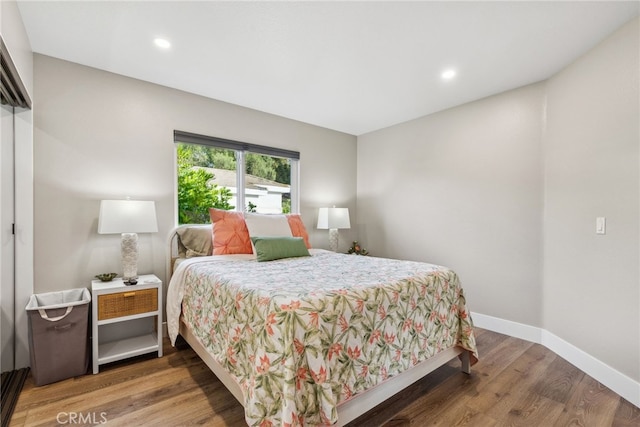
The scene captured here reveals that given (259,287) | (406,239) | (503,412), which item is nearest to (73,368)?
(259,287)

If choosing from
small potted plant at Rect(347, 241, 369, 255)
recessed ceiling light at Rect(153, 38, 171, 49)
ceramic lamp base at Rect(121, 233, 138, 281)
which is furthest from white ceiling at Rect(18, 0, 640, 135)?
small potted plant at Rect(347, 241, 369, 255)

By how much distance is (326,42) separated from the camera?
88.4 inches

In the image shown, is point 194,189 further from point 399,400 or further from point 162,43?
point 399,400

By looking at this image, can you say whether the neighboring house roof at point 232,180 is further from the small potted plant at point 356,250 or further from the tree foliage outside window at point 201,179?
the small potted plant at point 356,250

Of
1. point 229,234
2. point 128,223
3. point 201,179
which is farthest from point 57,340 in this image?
point 201,179

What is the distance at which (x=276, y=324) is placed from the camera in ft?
4.43

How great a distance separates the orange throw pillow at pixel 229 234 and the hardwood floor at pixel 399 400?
97cm

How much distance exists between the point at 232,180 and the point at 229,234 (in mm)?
893

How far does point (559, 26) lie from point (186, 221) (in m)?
3.51

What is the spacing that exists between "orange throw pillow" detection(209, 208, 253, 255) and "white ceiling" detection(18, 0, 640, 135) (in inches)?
51.0

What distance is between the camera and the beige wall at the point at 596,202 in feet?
6.57

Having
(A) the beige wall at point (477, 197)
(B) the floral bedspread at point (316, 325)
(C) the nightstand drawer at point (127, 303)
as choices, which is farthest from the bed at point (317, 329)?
(A) the beige wall at point (477, 197)

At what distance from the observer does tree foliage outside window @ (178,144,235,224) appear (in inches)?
125

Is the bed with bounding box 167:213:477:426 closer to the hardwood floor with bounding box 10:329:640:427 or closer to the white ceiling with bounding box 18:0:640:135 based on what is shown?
the hardwood floor with bounding box 10:329:640:427
